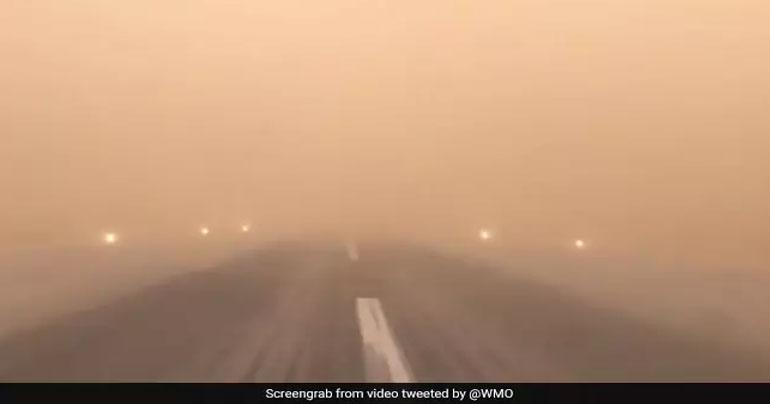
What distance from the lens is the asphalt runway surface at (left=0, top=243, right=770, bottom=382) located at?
2328mm

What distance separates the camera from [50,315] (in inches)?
102

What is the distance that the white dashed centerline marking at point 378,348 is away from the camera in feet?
7.55

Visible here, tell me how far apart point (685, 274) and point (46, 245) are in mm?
2190

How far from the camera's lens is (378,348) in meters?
2.40
